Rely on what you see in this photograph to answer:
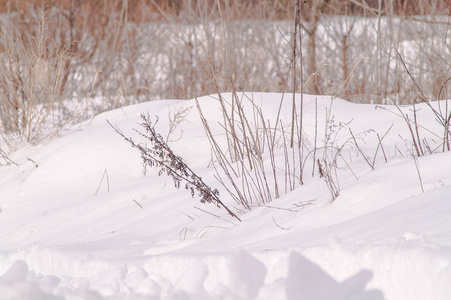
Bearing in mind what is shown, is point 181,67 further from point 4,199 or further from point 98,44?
point 4,199

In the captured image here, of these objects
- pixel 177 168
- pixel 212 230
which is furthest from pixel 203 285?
pixel 177 168

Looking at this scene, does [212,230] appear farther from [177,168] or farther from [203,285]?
[203,285]

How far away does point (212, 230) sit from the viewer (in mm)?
1807

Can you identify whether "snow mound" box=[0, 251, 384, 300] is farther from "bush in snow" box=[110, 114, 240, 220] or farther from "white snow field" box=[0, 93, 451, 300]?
"bush in snow" box=[110, 114, 240, 220]

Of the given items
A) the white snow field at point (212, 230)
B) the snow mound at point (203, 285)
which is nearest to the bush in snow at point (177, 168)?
the white snow field at point (212, 230)

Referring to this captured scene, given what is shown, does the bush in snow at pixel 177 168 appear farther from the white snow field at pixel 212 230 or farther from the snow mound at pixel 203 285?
the snow mound at pixel 203 285

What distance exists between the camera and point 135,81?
7797mm

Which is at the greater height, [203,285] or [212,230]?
[203,285]

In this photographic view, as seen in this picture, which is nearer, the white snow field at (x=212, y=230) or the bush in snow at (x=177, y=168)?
the white snow field at (x=212, y=230)

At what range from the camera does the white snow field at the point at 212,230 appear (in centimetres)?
101

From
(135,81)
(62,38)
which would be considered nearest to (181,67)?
(135,81)

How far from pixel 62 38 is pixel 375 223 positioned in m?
7.00

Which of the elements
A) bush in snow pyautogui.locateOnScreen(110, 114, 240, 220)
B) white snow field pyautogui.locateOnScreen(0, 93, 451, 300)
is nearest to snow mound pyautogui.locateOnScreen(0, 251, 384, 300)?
white snow field pyautogui.locateOnScreen(0, 93, 451, 300)

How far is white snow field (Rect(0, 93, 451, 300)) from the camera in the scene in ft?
3.30
